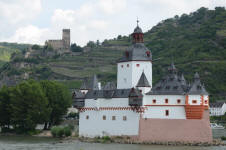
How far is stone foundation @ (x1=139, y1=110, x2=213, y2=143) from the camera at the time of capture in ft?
153

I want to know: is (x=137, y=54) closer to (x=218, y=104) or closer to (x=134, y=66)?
(x=134, y=66)

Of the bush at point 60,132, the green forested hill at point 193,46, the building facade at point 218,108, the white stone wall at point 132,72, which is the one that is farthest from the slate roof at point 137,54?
the building facade at point 218,108

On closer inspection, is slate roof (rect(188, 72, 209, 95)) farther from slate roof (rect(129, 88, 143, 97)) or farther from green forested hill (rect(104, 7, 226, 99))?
green forested hill (rect(104, 7, 226, 99))

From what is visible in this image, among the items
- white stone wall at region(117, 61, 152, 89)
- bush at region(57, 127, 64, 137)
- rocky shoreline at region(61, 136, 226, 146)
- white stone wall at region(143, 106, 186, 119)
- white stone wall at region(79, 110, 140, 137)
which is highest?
white stone wall at region(117, 61, 152, 89)

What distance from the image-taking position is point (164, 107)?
47562mm

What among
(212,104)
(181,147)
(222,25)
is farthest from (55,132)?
(222,25)

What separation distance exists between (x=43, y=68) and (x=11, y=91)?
83.8 meters

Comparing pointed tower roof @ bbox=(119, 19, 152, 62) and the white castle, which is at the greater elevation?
pointed tower roof @ bbox=(119, 19, 152, 62)

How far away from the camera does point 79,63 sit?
14475 centimetres

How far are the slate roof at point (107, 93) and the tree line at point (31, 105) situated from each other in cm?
1182

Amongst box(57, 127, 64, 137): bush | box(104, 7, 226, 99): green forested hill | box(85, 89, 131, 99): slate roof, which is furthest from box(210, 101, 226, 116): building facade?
box(85, 89, 131, 99): slate roof

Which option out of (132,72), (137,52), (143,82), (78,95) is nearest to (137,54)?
(137,52)

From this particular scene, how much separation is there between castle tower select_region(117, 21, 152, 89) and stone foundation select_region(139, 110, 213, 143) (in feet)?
18.1

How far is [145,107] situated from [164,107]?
2.00 m
